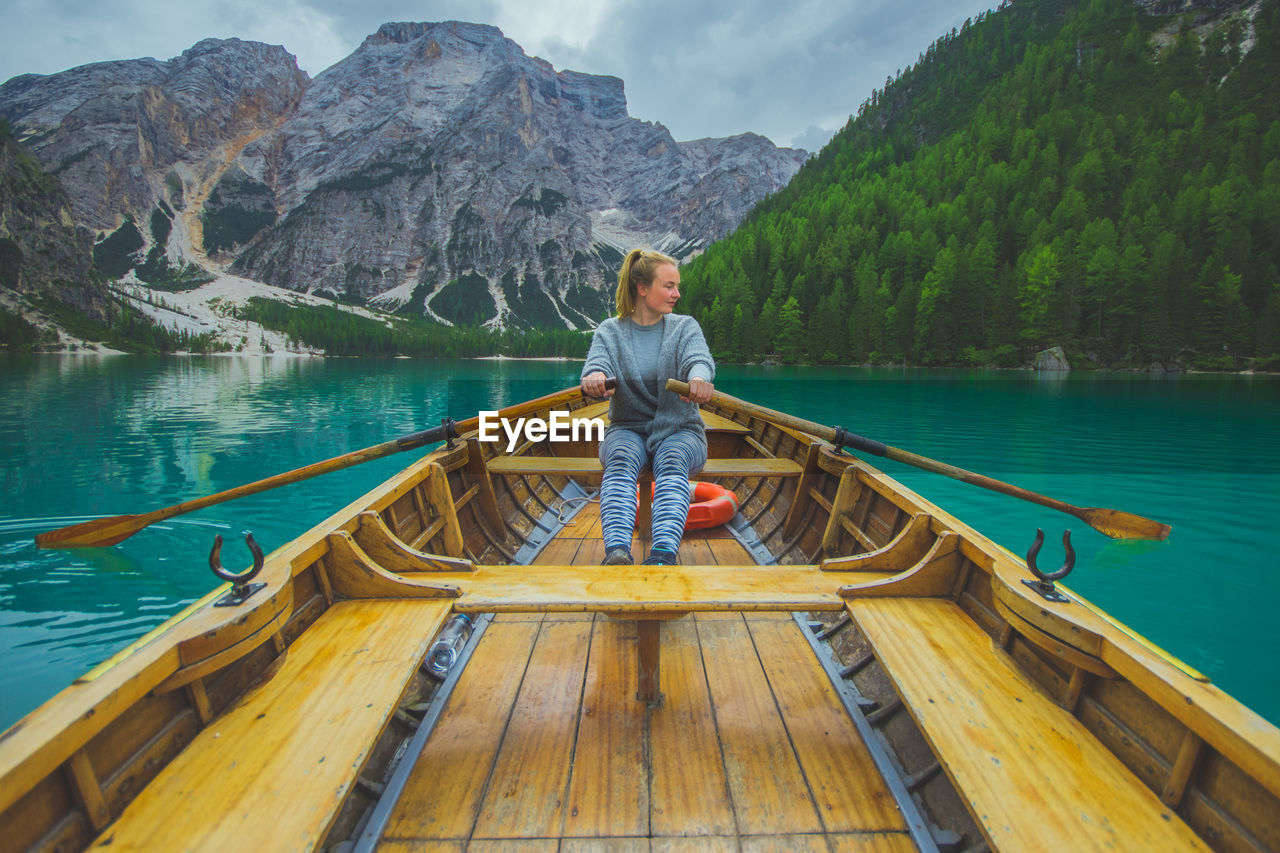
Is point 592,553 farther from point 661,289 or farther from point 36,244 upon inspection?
point 36,244

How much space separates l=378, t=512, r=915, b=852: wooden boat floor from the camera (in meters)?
2.12

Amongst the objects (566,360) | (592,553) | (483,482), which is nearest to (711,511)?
(592,553)

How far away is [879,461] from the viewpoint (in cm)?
1570

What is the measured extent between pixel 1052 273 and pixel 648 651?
68.2 metres

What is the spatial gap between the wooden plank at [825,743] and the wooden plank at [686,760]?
39 cm

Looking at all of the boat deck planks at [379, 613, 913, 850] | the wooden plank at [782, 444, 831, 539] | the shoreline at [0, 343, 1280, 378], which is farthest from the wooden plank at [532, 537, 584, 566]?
the shoreline at [0, 343, 1280, 378]

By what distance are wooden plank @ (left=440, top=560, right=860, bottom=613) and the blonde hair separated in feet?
5.99

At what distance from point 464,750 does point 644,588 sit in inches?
44.3

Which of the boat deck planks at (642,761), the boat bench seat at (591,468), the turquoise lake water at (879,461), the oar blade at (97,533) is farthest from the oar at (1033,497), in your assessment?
the turquoise lake water at (879,461)

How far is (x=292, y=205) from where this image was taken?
646 feet

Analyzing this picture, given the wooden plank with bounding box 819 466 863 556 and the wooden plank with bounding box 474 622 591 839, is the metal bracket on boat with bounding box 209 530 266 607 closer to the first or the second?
the wooden plank with bounding box 474 622 591 839

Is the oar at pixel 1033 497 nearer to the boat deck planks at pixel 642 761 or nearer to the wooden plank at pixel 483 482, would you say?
the boat deck planks at pixel 642 761

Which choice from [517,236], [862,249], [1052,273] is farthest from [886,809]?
[517,236]

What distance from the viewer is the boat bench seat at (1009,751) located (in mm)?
1578
